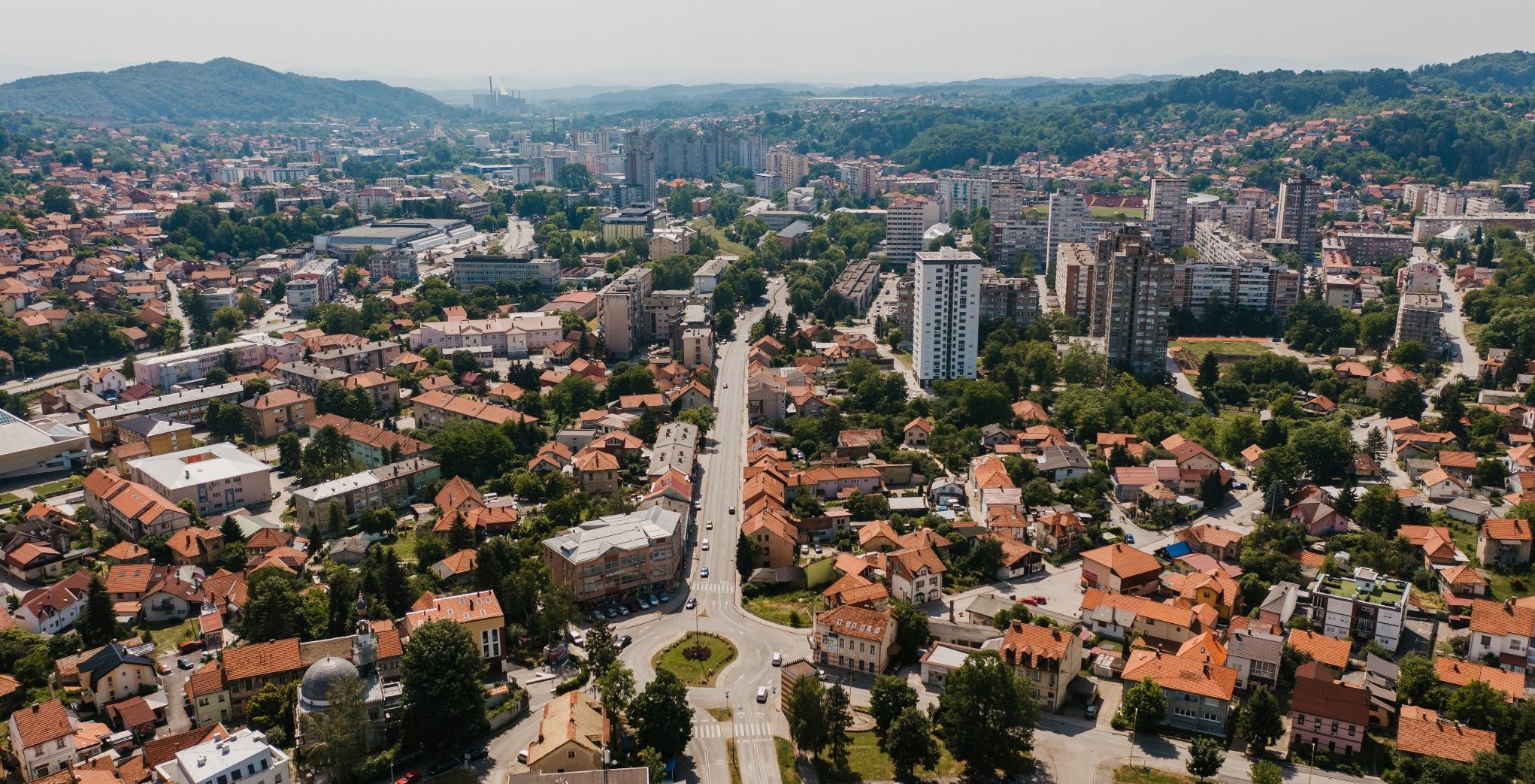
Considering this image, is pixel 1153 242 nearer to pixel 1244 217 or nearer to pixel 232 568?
pixel 1244 217

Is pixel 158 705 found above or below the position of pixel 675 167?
below

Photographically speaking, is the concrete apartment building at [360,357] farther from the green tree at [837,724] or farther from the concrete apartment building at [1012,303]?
the green tree at [837,724]

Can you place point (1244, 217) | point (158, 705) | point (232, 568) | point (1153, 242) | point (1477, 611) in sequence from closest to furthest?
point (158, 705) → point (1477, 611) → point (232, 568) → point (1153, 242) → point (1244, 217)

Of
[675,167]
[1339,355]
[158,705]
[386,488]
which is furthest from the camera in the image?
[675,167]

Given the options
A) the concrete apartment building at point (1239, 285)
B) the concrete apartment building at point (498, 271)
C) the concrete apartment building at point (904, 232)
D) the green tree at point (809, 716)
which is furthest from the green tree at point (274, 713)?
the concrete apartment building at point (904, 232)

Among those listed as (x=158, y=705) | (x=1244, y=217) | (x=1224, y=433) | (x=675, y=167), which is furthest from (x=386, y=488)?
(x=675, y=167)

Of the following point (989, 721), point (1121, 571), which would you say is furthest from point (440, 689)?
point (1121, 571)

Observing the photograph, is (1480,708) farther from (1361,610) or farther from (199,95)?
(199,95)

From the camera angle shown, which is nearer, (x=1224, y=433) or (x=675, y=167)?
(x=1224, y=433)
